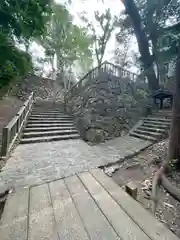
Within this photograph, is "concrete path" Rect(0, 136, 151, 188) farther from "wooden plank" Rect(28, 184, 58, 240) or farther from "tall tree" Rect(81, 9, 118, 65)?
"tall tree" Rect(81, 9, 118, 65)

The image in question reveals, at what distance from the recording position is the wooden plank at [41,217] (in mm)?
1438

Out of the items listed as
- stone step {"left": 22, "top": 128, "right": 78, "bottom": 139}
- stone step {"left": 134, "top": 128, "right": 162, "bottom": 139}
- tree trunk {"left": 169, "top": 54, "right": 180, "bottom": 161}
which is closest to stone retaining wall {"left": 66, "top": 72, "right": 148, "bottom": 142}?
stone step {"left": 22, "top": 128, "right": 78, "bottom": 139}

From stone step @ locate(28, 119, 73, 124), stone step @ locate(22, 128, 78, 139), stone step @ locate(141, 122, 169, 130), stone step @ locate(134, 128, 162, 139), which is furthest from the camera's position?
stone step @ locate(28, 119, 73, 124)

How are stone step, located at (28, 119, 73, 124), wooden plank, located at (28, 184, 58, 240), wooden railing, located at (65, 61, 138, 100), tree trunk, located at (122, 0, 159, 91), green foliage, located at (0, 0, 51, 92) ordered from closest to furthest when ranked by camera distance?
wooden plank, located at (28, 184, 58, 240)
green foliage, located at (0, 0, 51, 92)
stone step, located at (28, 119, 73, 124)
wooden railing, located at (65, 61, 138, 100)
tree trunk, located at (122, 0, 159, 91)

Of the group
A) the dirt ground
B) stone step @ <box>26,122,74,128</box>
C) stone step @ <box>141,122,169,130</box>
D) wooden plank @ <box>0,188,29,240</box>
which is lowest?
the dirt ground

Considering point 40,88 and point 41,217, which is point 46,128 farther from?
point 40,88

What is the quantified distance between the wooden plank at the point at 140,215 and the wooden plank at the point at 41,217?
0.82 m

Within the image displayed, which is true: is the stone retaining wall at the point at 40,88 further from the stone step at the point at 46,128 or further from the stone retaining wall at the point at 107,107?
the stone step at the point at 46,128

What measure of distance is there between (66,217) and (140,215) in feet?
2.69

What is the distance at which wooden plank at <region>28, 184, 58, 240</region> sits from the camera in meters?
1.44

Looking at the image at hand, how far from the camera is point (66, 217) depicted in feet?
5.48

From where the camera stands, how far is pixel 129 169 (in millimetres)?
3764

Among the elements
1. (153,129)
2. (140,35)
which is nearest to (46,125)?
(153,129)

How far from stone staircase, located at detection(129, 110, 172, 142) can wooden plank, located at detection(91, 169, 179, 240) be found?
3.96 metres
